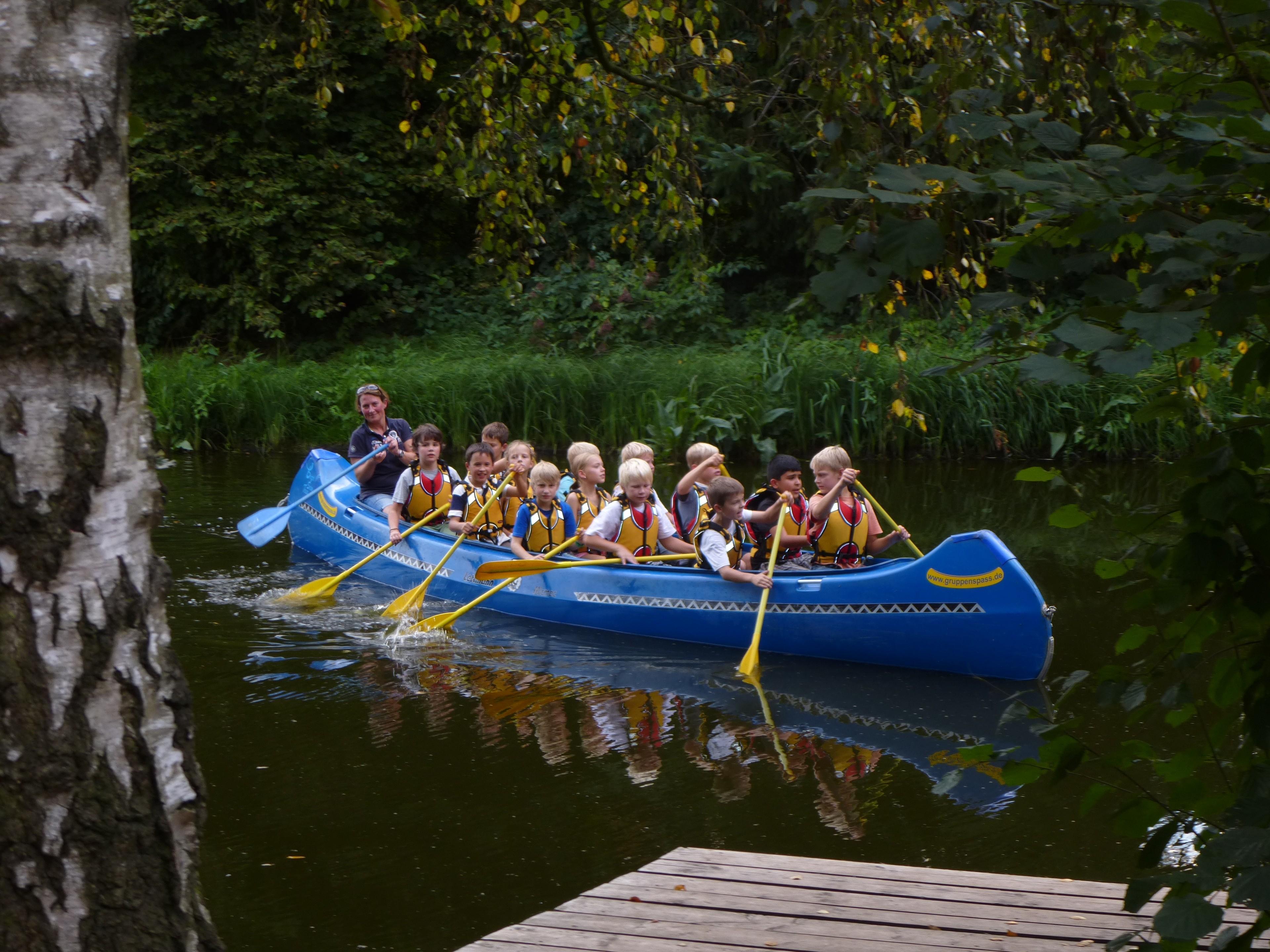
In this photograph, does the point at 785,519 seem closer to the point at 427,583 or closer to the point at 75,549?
the point at 427,583

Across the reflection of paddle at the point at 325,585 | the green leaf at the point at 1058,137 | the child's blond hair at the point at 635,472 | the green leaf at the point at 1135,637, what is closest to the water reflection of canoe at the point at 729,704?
the child's blond hair at the point at 635,472

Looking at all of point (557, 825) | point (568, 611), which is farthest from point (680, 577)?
point (557, 825)

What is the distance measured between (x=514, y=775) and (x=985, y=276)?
262cm

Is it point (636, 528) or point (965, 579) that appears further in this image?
point (636, 528)

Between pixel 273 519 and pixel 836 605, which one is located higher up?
pixel 836 605

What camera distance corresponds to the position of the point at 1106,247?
1.69m

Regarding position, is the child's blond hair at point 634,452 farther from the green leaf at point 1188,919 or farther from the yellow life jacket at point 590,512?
the green leaf at point 1188,919

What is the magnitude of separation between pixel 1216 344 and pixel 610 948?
154 centimetres

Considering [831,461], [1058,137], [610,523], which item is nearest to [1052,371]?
[1058,137]

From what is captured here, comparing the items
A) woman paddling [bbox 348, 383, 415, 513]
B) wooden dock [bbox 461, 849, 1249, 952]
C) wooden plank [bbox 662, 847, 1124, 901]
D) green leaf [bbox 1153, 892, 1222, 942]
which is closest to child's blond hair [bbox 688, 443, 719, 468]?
woman paddling [bbox 348, 383, 415, 513]

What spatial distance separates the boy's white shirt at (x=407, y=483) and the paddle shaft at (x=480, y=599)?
4.11 ft

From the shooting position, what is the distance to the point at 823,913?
266 cm

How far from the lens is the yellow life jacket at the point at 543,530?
25.9 ft

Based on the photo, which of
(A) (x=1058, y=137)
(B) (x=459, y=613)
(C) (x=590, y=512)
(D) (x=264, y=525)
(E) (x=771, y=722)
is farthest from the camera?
(D) (x=264, y=525)
